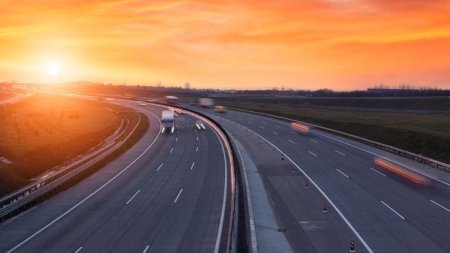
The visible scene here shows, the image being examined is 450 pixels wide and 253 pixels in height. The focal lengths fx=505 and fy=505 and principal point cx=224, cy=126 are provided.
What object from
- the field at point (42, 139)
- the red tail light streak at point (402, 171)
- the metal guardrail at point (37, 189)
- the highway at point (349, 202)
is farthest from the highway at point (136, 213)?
the red tail light streak at point (402, 171)

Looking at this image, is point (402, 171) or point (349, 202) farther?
point (402, 171)

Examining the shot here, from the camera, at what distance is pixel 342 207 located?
98.2ft

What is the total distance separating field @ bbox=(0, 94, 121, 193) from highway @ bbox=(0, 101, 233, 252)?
27.2 ft

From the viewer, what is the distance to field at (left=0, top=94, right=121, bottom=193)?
48406 mm

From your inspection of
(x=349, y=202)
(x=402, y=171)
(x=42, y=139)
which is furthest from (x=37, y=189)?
(x=42, y=139)

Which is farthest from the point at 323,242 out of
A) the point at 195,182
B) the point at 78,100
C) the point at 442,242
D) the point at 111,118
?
the point at 78,100

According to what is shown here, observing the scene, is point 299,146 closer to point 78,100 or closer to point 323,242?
point 323,242

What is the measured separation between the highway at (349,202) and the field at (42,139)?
70.8ft

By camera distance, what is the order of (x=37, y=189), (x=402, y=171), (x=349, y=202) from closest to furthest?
1. (x=349, y=202)
2. (x=37, y=189)
3. (x=402, y=171)

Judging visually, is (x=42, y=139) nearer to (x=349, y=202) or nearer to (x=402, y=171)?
(x=402, y=171)

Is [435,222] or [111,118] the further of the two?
[111,118]

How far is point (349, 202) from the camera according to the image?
31.2 meters

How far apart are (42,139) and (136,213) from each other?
49.3 m

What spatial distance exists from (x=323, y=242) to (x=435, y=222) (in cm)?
719
